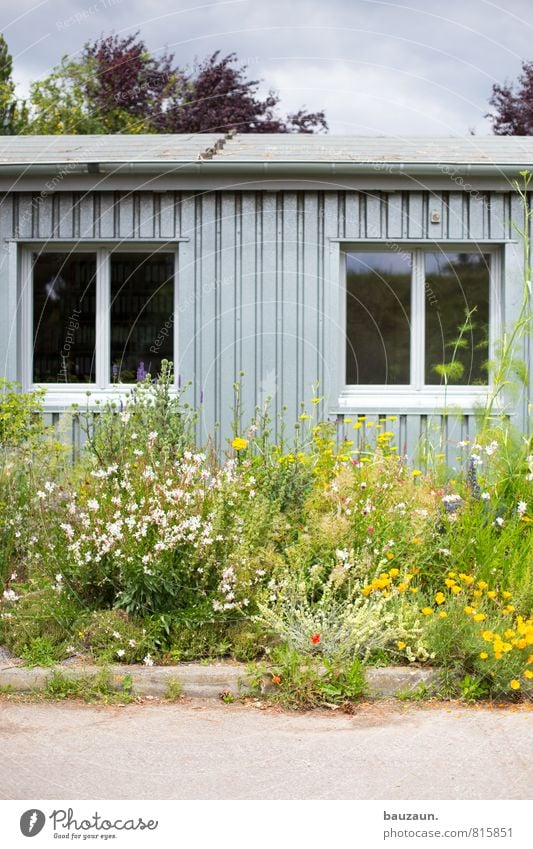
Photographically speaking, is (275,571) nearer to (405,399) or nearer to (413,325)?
(405,399)

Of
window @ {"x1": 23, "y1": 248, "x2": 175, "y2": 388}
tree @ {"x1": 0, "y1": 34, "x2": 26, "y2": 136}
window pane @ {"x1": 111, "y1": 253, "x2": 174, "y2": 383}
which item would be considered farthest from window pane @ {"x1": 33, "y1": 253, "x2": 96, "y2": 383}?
tree @ {"x1": 0, "y1": 34, "x2": 26, "y2": 136}

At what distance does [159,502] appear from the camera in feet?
17.6

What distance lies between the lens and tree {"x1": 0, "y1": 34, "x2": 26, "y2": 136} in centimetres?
2442

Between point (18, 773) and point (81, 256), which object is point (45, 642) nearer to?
point (18, 773)

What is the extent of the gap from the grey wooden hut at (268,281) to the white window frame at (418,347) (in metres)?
0.02

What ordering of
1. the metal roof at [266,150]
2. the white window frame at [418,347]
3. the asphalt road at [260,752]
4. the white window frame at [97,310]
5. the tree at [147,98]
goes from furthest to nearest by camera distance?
the tree at [147,98] < the white window frame at [97,310] < the white window frame at [418,347] < the metal roof at [266,150] < the asphalt road at [260,752]

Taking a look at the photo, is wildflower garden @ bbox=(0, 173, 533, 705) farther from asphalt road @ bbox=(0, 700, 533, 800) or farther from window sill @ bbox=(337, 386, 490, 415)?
Result: window sill @ bbox=(337, 386, 490, 415)

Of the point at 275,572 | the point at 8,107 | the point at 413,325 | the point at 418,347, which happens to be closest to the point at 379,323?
the point at 413,325

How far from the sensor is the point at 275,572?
5430mm

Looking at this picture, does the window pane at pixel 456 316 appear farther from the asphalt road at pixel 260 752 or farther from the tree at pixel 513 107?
the tree at pixel 513 107

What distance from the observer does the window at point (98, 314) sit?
383 inches

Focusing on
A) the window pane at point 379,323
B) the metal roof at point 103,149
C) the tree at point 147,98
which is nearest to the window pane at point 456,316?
the window pane at point 379,323

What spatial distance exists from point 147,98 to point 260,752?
2357 centimetres

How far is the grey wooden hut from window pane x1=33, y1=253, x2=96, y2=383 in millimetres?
15
